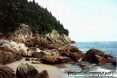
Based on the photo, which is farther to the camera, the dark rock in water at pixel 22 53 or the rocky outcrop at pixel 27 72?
the dark rock in water at pixel 22 53

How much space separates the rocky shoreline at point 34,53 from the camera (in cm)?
327

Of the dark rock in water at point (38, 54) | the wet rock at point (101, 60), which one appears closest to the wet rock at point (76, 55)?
the wet rock at point (101, 60)

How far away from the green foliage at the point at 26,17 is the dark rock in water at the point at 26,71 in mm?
632

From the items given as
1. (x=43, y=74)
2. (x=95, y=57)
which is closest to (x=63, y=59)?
(x=43, y=74)

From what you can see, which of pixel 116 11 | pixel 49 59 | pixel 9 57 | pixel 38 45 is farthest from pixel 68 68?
pixel 116 11

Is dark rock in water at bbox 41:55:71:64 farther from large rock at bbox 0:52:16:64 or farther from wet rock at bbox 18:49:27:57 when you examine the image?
large rock at bbox 0:52:16:64

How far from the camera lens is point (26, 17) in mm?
3750

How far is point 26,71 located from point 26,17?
84 centimetres

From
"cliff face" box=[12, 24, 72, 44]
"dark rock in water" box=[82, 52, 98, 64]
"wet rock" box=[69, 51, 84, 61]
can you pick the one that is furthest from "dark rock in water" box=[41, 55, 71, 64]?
Result: "dark rock in water" box=[82, 52, 98, 64]

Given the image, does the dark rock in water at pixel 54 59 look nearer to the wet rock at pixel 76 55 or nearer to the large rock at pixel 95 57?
the wet rock at pixel 76 55

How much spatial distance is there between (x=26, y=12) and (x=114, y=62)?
1428 millimetres

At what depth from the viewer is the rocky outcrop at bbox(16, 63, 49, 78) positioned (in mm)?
3223

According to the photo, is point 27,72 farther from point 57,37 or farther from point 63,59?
point 57,37

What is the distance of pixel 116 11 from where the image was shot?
384cm
